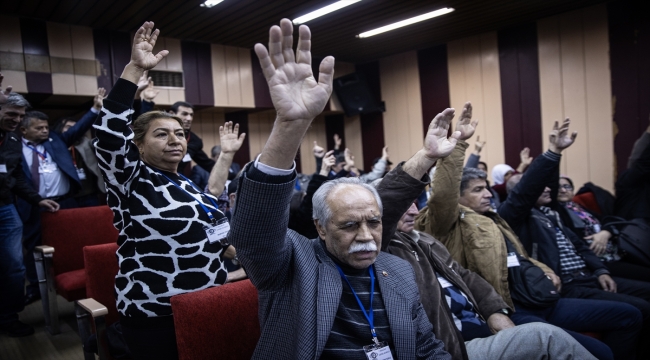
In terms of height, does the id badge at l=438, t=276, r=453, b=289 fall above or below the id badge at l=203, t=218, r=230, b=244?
below

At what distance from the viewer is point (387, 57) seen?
6.91 meters

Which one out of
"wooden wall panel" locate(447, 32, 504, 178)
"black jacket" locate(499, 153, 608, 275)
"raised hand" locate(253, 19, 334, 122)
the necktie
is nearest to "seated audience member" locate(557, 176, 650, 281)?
"black jacket" locate(499, 153, 608, 275)

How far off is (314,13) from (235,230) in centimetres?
414

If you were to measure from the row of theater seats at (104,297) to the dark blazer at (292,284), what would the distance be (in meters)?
0.15

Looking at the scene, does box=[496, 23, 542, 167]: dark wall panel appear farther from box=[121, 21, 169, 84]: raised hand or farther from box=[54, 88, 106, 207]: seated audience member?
box=[121, 21, 169, 84]: raised hand

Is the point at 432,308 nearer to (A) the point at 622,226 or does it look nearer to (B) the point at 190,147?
(A) the point at 622,226

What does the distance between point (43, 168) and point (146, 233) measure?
2.29 metres

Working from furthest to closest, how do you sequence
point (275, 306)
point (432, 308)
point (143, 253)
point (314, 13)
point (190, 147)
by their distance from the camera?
point (314, 13)
point (190, 147)
point (432, 308)
point (143, 253)
point (275, 306)

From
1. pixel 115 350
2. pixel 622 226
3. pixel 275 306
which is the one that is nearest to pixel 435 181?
pixel 275 306

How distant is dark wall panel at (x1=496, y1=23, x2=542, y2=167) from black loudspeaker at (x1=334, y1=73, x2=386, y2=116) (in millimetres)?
1982

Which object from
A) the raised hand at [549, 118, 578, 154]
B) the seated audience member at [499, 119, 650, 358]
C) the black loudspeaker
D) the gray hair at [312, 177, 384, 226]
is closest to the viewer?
the gray hair at [312, 177, 384, 226]

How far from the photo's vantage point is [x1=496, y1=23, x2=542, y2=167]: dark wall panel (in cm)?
550

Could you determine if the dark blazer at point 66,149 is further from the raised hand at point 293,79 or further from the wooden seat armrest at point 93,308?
the raised hand at point 293,79

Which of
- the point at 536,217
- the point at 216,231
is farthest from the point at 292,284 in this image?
the point at 536,217
